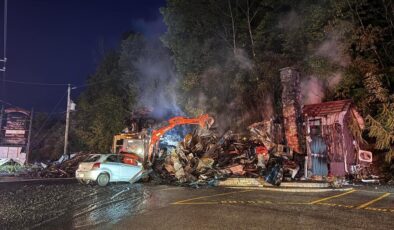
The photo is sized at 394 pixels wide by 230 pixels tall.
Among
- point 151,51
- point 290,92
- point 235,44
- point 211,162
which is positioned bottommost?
point 211,162

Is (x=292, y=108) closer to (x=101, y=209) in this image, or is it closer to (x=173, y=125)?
(x=173, y=125)

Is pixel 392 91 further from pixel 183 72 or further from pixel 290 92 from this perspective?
pixel 183 72

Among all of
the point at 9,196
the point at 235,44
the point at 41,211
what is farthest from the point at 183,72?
the point at 41,211

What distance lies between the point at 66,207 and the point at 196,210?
13.0 feet

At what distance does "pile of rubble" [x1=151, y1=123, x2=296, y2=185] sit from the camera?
1588cm

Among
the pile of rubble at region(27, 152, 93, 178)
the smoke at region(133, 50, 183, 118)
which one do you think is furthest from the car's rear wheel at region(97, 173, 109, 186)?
the smoke at region(133, 50, 183, 118)

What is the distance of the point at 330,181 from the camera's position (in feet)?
47.5

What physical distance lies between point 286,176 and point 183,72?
1563 cm

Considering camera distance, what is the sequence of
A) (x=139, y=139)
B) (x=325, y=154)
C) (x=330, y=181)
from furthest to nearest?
(x=139, y=139)
(x=325, y=154)
(x=330, y=181)

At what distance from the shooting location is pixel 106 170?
50.2 ft

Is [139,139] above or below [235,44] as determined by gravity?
below

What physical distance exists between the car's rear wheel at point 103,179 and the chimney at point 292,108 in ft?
31.1

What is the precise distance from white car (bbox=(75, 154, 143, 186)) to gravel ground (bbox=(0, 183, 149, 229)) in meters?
1.74

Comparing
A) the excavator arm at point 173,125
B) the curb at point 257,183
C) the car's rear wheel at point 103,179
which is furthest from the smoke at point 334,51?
the car's rear wheel at point 103,179
